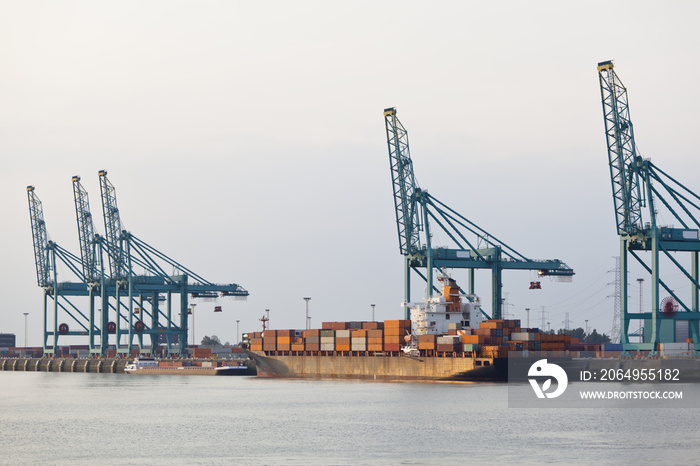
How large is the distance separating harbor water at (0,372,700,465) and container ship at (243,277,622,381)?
9.99 m

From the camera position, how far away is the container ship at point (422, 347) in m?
93.7

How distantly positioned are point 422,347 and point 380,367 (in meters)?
7.07

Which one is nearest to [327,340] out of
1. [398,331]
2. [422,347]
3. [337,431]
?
[398,331]

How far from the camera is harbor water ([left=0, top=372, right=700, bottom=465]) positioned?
1841 inches

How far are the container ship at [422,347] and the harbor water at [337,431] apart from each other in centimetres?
999

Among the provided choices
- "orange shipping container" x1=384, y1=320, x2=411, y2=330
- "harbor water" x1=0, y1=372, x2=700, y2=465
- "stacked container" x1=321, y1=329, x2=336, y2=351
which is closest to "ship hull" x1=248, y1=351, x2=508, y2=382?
"stacked container" x1=321, y1=329, x2=336, y2=351

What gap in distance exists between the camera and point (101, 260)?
15550cm

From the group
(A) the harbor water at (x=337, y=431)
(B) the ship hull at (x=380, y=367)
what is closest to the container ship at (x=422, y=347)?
(B) the ship hull at (x=380, y=367)

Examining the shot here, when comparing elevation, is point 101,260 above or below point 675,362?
above

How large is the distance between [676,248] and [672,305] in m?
5.70

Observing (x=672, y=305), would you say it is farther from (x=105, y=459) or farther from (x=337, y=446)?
(x=105, y=459)

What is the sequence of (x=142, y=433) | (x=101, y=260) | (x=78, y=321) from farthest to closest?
1. (x=78, y=321)
2. (x=101, y=260)
3. (x=142, y=433)

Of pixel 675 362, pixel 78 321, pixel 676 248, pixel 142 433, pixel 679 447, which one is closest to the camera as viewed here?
pixel 679 447

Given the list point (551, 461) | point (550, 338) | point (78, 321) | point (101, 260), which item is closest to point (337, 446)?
point (551, 461)
